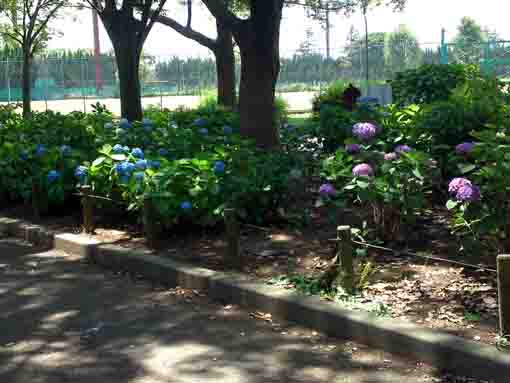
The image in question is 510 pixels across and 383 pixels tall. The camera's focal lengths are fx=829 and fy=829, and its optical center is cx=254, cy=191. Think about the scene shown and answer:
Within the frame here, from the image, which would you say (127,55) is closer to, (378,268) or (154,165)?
(154,165)

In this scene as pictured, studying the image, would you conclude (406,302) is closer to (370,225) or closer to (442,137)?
(370,225)

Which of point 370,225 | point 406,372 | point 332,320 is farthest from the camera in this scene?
point 370,225

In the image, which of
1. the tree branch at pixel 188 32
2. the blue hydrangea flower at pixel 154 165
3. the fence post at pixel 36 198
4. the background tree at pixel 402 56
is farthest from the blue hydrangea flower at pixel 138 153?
the background tree at pixel 402 56

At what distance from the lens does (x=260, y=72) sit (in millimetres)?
9586

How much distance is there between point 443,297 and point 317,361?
1.06m

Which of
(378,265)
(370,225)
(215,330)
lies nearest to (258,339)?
(215,330)

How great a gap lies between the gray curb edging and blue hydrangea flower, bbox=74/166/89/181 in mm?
766

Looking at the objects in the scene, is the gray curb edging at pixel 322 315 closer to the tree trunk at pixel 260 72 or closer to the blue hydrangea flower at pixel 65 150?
the blue hydrangea flower at pixel 65 150

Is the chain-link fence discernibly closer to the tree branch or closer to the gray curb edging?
the tree branch

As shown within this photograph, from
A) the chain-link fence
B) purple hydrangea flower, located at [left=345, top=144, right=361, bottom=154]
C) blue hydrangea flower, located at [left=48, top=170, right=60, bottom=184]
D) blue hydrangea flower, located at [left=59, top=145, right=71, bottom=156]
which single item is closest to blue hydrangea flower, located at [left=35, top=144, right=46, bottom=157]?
blue hydrangea flower, located at [left=59, top=145, right=71, bottom=156]

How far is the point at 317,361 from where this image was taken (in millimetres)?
4652

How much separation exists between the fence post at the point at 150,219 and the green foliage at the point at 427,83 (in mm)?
5937

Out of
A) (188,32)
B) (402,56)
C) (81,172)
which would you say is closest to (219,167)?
(81,172)

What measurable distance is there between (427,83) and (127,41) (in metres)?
4.57
